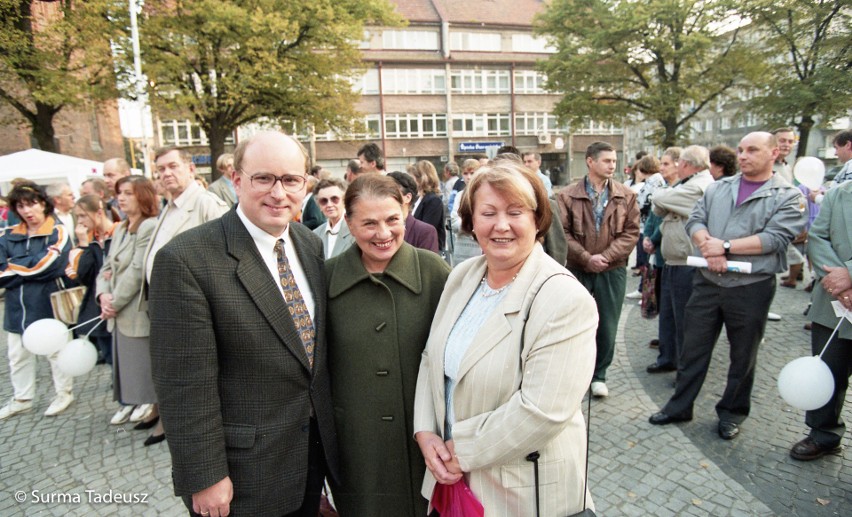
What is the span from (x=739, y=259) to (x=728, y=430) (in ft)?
4.37

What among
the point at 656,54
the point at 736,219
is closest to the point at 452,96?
the point at 656,54

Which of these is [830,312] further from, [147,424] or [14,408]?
[14,408]

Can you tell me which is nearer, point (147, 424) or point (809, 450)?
point (809, 450)

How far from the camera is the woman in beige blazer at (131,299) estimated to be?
13.0ft

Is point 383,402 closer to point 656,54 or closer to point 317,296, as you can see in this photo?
point 317,296

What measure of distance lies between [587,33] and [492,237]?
30364 mm

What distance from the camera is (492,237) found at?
6.06ft

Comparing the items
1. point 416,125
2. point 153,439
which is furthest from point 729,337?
point 416,125

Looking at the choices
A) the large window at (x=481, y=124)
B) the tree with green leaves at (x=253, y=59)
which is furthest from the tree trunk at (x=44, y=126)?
the large window at (x=481, y=124)

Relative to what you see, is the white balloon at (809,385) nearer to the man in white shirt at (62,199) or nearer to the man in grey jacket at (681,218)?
the man in grey jacket at (681,218)

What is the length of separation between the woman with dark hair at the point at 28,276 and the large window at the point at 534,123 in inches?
1523

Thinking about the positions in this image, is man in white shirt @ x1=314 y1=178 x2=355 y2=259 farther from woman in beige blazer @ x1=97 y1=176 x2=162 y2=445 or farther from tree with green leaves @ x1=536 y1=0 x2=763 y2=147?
tree with green leaves @ x1=536 y1=0 x2=763 y2=147

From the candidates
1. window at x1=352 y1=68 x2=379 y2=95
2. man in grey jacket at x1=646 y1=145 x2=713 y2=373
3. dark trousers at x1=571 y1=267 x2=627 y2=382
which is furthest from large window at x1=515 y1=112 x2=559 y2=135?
dark trousers at x1=571 y1=267 x2=627 y2=382

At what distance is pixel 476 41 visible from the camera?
3934 cm
